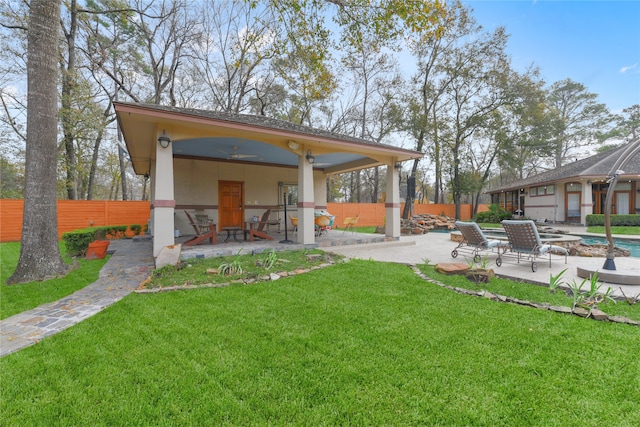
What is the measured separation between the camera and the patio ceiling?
18.3 feet

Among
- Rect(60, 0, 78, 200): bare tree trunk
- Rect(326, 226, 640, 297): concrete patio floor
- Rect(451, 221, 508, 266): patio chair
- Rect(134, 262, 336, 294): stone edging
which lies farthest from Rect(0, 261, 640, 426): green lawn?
Rect(60, 0, 78, 200): bare tree trunk

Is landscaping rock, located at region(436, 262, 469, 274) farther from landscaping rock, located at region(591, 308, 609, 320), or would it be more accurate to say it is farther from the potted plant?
the potted plant

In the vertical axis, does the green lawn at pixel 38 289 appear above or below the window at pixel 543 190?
below

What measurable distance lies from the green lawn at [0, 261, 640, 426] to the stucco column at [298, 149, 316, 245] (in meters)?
3.95

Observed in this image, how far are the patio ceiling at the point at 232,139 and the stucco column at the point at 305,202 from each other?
0.37 m

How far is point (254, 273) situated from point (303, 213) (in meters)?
2.81

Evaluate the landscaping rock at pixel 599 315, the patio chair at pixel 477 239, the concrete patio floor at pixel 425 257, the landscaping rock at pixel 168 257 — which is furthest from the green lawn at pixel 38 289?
the patio chair at pixel 477 239

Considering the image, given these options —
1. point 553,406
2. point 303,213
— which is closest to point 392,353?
point 553,406

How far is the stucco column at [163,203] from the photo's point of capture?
548cm

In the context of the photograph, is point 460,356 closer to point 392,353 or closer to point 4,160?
point 392,353

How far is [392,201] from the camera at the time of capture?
9.02m

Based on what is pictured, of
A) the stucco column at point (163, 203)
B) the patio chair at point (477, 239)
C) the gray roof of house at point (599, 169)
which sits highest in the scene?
the gray roof of house at point (599, 169)

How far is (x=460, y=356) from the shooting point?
2328 mm

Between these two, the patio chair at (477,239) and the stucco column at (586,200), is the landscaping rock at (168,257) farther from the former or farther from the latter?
the stucco column at (586,200)
